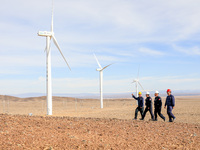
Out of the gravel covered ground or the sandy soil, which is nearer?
the gravel covered ground

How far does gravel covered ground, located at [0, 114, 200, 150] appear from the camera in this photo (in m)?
7.16

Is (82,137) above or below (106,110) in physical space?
above

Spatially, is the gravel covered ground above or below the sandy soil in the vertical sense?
above

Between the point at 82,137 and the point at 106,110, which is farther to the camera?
the point at 106,110

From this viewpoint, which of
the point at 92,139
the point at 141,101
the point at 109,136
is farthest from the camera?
the point at 141,101

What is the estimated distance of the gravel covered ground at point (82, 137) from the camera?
716 centimetres

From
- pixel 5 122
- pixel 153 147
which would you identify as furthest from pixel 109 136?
pixel 5 122

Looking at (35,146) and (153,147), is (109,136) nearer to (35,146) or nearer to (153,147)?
(153,147)

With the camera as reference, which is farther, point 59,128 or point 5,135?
point 59,128

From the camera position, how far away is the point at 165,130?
10.7m

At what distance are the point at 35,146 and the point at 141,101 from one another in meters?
10.1

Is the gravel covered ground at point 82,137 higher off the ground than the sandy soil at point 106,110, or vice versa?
the gravel covered ground at point 82,137

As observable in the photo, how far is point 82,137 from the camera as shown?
8.15m

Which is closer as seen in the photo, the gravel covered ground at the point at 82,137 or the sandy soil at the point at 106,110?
the gravel covered ground at the point at 82,137
